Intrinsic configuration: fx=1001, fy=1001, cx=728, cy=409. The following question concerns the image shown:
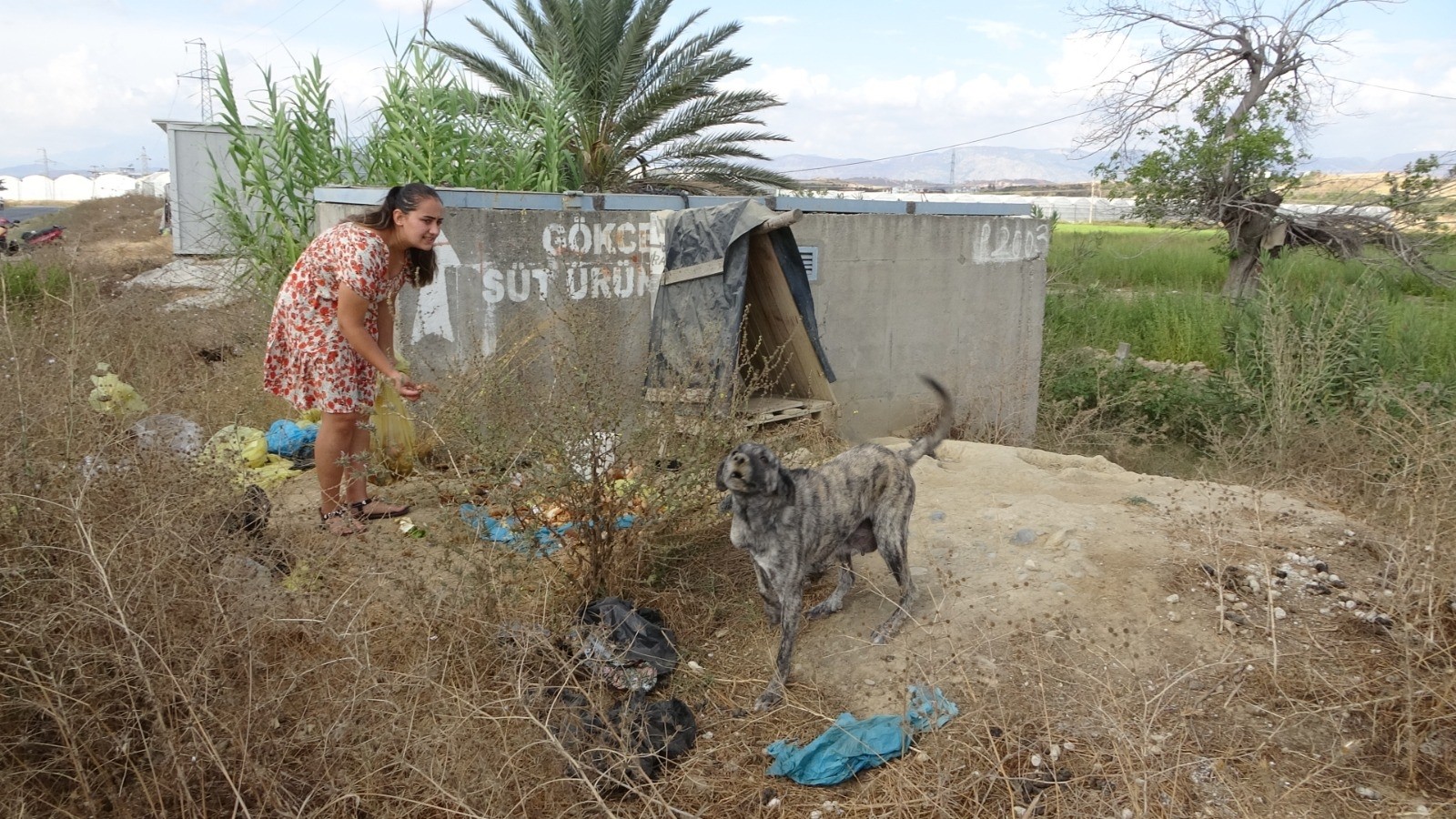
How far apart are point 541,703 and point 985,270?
6600 millimetres

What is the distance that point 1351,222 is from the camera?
14336mm

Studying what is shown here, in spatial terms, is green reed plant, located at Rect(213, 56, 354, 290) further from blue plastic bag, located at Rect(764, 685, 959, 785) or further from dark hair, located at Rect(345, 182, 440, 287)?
blue plastic bag, located at Rect(764, 685, 959, 785)

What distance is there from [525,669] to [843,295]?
4.90 m

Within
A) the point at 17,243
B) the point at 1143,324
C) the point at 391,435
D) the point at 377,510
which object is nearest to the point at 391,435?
the point at 391,435

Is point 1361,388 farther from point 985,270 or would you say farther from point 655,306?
point 655,306

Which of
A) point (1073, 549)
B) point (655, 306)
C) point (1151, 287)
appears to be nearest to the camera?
point (1073, 549)

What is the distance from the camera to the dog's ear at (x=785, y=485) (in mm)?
3854

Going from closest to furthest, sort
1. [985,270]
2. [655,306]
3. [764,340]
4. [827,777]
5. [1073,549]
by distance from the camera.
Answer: [827,777] < [1073,549] < [655,306] < [764,340] < [985,270]

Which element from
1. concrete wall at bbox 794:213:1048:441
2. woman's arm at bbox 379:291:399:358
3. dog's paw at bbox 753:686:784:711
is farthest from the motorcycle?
dog's paw at bbox 753:686:784:711

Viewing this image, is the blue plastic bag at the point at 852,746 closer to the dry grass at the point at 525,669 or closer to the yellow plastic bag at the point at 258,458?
the dry grass at the point at 525,669

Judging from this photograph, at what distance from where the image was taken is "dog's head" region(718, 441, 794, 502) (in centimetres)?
368

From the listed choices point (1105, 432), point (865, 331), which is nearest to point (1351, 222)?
point (1105, 432)

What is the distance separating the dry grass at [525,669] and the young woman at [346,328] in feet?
1.12

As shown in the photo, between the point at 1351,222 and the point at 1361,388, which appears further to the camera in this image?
the point at 1351,222
